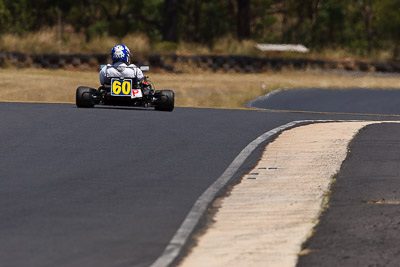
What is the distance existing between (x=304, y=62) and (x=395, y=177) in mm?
29394

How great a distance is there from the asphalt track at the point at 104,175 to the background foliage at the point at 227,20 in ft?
105

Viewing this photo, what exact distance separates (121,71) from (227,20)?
38.1m

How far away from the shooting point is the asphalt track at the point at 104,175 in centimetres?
832

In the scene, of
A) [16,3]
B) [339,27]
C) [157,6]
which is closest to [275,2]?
[339,27]

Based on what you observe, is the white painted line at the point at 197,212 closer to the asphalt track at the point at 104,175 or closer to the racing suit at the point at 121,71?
the asphalt track at the point at 104,175

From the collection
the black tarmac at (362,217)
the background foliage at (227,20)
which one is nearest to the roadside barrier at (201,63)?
the background foliage at (227,20)

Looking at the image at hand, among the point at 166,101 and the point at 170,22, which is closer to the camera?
the point at 166,101

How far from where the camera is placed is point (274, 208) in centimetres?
1006

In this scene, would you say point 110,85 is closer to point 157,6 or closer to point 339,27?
point 157,6

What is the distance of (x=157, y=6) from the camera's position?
55.9 meters

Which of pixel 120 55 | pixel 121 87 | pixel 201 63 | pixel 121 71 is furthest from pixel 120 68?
pixel 201 63

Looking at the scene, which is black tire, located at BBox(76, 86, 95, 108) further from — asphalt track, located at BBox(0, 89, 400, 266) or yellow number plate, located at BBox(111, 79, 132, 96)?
asphalt track, located at BBox(0, 89, 400, 266)

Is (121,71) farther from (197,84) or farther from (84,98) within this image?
(197,84)

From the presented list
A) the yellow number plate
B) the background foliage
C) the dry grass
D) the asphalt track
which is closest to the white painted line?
the asphalt track
